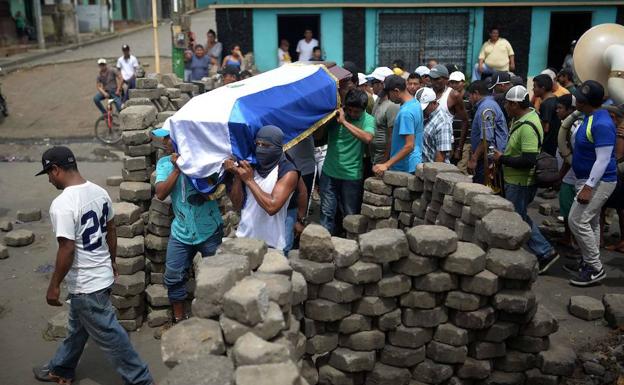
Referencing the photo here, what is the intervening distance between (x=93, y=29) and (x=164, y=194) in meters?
28.2

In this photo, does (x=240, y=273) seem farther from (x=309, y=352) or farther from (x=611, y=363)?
(x=611, y=363)

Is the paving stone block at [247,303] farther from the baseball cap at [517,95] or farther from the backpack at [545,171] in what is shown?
the backpack at [545,171]

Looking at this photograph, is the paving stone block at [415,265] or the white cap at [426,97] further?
the white cap at [426,97]

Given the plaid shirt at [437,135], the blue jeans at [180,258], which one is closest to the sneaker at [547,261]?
the plaid shirt at [437,135]

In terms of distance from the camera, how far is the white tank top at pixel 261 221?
4.74m

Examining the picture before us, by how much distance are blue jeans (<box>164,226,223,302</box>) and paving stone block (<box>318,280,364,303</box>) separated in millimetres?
1319

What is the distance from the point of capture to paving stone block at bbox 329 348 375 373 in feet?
14.9

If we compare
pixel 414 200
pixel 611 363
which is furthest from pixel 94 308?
pixel 611 363

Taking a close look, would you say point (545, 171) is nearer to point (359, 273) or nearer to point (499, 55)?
point (359, 273)

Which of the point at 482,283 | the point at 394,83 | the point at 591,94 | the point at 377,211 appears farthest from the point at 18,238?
the point at 591,94

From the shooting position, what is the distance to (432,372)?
464 centimetres

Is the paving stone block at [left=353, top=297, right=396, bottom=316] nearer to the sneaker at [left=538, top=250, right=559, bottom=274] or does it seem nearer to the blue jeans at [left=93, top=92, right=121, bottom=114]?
the sneaker at [left=538, top=250, right=559, bottom=274]

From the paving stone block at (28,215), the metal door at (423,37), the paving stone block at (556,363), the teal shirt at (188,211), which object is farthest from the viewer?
the metal door at (423,37)

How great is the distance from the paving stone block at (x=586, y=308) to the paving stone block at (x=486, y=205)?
165cm
